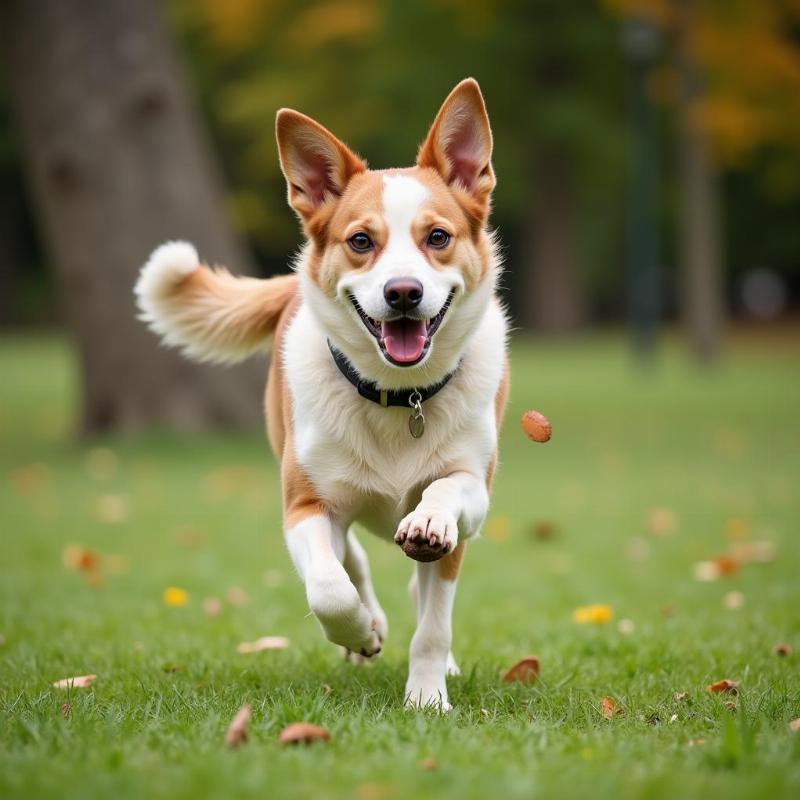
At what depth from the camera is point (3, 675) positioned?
4445 mm

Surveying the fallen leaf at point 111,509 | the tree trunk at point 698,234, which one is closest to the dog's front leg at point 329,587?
the fallen leaf at point 111,509

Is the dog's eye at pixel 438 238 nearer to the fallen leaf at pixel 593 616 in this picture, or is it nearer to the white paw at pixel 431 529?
the white paw at pixel 431 529

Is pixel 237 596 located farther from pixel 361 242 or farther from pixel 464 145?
pixel 464 145

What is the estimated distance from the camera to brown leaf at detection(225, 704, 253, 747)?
3.35m

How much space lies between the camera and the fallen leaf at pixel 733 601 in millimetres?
6229

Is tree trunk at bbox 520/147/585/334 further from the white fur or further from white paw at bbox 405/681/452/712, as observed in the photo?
white paw at bbox 405/681/452/712

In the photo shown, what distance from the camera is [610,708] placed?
13.0 ft

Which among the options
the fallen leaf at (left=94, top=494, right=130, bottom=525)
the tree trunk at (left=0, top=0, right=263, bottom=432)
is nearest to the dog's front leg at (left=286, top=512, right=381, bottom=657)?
the fallen leaf at (left=94, top=494, right=130, bottom=525)

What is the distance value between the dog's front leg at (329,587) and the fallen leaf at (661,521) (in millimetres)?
4771

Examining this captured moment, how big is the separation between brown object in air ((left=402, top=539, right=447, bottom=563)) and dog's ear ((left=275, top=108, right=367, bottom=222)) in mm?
1391

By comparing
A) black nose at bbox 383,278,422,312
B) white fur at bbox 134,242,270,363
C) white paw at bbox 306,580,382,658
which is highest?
black nose at bbox 383,278,422,312

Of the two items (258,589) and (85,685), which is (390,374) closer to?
(85,685)

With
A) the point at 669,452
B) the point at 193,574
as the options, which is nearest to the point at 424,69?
the point at 669,452

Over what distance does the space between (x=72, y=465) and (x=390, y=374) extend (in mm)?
8394
